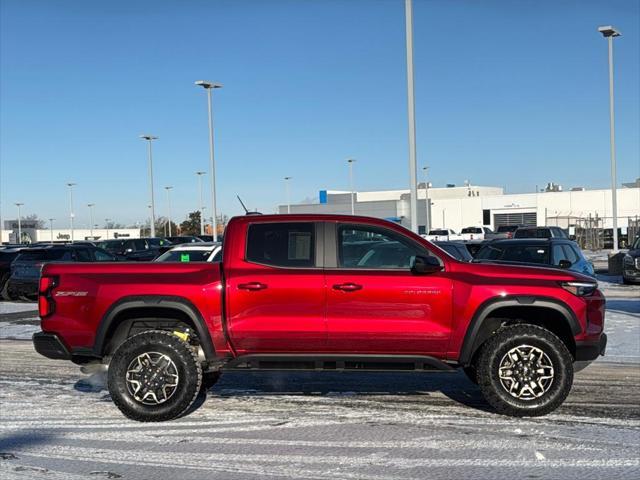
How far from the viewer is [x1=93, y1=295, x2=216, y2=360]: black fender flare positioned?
21.9ft

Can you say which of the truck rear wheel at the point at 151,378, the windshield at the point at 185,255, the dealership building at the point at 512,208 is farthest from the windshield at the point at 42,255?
the dealership building at the point at 512,208

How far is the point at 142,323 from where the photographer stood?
7121 millimetres

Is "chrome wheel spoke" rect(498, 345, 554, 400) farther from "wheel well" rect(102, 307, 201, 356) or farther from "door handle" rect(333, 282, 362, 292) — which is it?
"wheel well" rect(102, 307, 201, 356)

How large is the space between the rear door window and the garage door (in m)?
68.4

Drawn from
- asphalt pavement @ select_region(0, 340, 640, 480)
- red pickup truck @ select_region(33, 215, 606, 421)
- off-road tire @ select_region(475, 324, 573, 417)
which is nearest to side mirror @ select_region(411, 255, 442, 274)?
red pickup truck @ select_region(33, 215, 606, 421)

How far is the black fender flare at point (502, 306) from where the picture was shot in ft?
21.5

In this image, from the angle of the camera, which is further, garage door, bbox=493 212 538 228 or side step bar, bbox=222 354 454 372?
garage door, bbox=493 212 538 228

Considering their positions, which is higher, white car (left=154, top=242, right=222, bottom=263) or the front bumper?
white car (left=154, top=242, right=222, bottom=263)

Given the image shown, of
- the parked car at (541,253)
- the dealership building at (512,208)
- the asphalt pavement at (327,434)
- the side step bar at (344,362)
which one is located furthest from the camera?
the dealership building at (512,208)

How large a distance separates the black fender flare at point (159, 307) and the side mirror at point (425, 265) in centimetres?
201

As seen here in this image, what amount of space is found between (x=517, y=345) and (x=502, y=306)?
1.24ft

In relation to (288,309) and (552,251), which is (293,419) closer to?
(288,309)

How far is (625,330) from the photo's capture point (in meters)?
12.3

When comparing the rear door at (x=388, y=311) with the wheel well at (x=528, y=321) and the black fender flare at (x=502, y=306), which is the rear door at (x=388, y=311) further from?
the wheel well at (x=528, y=321)
